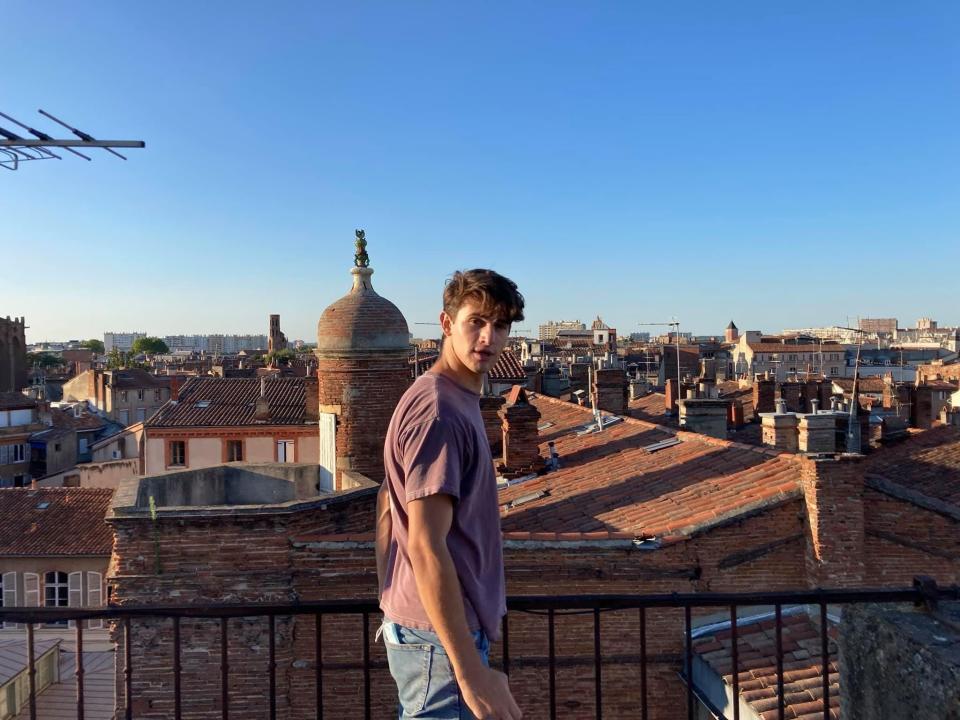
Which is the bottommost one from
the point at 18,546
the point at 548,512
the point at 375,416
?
the point at 18,546

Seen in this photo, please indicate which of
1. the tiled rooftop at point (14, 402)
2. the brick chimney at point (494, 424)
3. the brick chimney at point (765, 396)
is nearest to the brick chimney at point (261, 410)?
the brick chimney at point (494, 424)

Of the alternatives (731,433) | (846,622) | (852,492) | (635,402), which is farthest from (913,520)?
(635,402)

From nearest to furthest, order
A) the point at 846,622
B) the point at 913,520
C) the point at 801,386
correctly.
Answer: the point at 846,622 → the point at 913,520 → the point at 801,386

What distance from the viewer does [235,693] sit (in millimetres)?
8938

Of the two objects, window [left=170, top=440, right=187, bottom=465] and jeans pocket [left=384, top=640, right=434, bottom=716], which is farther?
window [left=170, top=440, right=187, bottom=465]

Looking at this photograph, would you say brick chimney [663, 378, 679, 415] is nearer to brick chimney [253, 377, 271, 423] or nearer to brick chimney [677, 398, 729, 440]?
brick chimney [677, 398, 729, 440]

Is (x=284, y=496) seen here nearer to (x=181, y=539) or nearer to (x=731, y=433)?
(x=181, y=539)

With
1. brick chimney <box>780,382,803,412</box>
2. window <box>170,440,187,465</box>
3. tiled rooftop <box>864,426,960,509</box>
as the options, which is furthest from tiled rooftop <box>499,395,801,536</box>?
window <box>170,440,187,465</box>

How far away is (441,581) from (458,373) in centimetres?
65

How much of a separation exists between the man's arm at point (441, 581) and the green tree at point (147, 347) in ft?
412

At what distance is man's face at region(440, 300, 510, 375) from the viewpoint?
2471 mm

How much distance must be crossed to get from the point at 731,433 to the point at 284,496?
11865 millimetres

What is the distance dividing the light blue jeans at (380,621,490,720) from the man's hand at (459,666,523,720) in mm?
132

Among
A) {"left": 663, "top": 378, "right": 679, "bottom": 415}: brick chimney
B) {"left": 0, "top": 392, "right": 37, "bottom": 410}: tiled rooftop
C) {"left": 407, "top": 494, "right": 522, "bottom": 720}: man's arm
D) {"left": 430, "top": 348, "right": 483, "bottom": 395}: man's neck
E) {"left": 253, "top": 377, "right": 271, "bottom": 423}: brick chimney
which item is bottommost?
{"left": 0, "top": 392, "right": 37, "bottom": 410}: tiled rooftop
